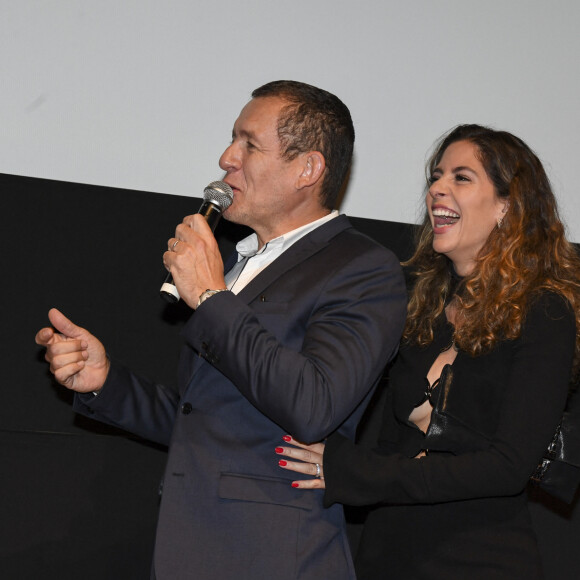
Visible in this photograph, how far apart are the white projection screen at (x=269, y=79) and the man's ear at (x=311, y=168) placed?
684mm

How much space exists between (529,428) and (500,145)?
863 millimetres

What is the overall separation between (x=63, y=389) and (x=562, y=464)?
1.50 meters

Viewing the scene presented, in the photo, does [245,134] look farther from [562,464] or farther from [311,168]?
[562,464]

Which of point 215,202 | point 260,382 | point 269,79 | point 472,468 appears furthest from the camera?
point 269,79

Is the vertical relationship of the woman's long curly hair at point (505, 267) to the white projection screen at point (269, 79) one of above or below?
below

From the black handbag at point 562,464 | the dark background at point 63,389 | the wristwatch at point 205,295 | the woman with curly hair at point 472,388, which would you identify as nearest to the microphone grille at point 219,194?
the wristwatch at point 205,295

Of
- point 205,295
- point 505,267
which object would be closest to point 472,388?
point 505,267

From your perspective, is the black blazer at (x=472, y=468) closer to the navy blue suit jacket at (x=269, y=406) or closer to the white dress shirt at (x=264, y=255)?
the navy blue suit jacket at (x=269, y=406)

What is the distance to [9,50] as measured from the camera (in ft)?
8.26

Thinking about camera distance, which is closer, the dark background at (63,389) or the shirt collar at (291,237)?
the shirt collar at (291,237)

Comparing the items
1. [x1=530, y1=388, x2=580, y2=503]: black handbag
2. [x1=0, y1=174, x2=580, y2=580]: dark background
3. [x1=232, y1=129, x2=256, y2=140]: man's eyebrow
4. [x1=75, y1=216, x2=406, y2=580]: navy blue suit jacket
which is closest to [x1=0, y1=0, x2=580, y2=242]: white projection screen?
[x1=0, y1=174, x2=580, y2=580]: dark background

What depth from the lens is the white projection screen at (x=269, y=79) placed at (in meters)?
2.55

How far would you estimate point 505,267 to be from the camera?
210 cm

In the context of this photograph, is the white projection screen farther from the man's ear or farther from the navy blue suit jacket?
the navy blue suit jacket
